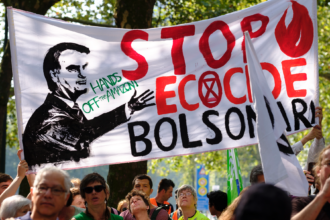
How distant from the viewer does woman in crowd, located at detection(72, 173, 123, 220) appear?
3947 millimetres

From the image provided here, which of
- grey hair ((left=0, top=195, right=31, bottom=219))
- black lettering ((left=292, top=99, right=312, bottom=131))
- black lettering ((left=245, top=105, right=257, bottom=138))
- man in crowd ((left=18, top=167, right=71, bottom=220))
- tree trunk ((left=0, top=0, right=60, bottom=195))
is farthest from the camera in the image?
tree trunk ((left=0, top=0, right=60, bottom=195))

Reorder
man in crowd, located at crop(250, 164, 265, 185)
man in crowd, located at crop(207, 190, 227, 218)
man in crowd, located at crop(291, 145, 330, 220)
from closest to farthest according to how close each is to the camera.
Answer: man in crowd, located at crop(291, 145, 330, 220), man in crowd, located at crop(250, 164, 265, 185), man in crowd, located at crop(207, 190, 227, 218)

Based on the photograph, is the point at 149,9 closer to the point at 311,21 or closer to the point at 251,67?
the point at 311,21

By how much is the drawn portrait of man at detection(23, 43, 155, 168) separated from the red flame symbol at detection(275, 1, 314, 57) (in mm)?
1630

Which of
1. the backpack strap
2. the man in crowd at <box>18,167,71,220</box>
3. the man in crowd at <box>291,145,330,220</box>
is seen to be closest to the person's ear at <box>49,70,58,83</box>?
the backpack strap

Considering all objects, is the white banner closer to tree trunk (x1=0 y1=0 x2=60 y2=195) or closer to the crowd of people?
the crowd of people

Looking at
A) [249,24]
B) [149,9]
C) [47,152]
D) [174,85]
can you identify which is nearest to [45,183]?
[47,152]

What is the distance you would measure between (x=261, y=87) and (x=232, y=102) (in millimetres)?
1045

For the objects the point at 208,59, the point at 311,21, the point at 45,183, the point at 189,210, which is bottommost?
the point at 189,210

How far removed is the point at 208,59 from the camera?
16.4 feet

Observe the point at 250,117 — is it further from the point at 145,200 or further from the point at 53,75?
the point at 53,75

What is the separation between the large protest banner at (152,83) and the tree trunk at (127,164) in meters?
1.73

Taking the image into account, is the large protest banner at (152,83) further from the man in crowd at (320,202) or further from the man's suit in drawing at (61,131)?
the man in crowd at (320,202)

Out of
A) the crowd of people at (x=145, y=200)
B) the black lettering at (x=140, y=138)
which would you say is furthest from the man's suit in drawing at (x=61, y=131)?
the crowd of people at (x=145, y=200)
